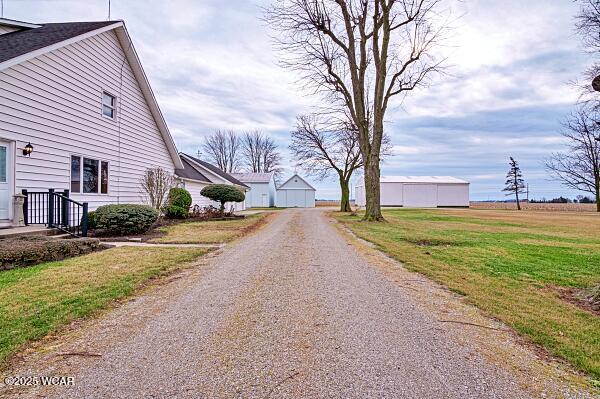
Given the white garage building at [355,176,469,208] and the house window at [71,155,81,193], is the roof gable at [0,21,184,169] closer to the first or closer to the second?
the house window at [71,155,81,193]

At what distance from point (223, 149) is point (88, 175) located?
2114 inches

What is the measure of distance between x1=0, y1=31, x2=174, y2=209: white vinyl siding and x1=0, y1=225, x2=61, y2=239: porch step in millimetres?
1244

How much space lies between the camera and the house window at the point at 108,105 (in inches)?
520

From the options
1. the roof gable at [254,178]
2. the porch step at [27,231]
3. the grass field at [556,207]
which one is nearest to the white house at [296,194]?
the roof gable at [254,178]

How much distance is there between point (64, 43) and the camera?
10602 millimetres

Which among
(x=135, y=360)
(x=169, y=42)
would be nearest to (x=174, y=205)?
(x=169, y=42)

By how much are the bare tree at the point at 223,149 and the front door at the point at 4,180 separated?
183ft

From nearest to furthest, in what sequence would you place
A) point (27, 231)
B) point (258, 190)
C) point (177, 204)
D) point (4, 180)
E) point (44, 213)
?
1. point (27, 231)
2. point (4, 180)
3. point (44, 213)
4. point (177, 204)
5. point (258, 190)

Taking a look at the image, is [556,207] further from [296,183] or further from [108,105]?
[108,105]

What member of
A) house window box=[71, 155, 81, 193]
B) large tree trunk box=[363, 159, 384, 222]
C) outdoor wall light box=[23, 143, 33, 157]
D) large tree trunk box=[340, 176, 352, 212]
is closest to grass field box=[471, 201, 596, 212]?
large tree trunk box=[340, 176, 352, 212]

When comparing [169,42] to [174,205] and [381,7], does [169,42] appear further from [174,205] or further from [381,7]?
[381,7]

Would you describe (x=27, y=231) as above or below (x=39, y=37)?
below

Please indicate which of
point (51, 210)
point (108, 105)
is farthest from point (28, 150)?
point (108, 105)

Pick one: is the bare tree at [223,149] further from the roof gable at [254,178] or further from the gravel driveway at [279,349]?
the gravel driveway at [279,349]
